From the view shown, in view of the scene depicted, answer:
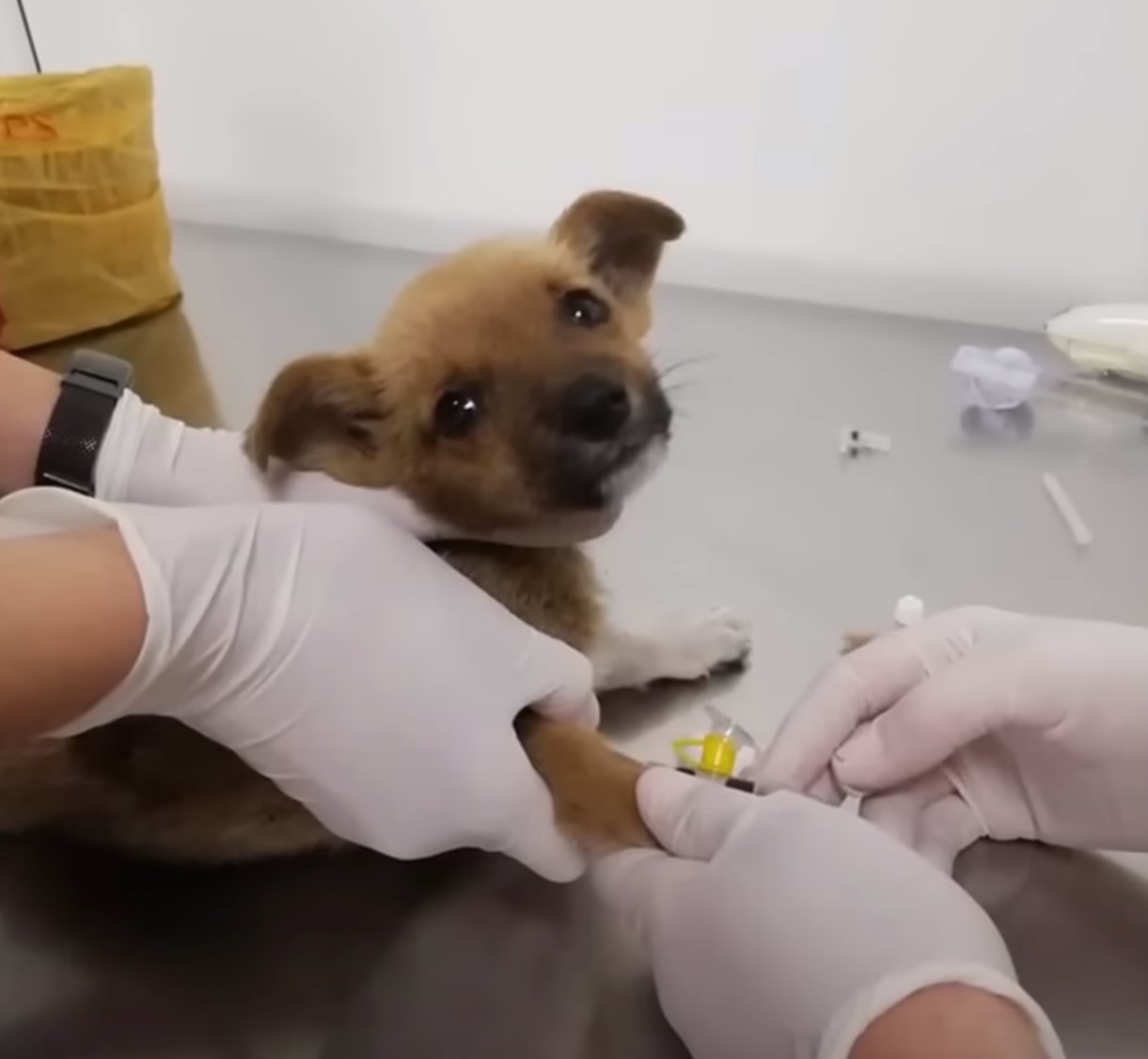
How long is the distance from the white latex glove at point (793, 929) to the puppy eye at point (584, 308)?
0.30 meters

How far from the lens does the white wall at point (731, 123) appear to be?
128cm

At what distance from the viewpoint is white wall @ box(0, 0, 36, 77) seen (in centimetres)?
171

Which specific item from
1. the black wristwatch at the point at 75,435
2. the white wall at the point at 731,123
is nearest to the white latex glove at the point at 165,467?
the black wristwatch at the point at 75,435

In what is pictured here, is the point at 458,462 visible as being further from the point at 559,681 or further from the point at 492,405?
the point at 559,681

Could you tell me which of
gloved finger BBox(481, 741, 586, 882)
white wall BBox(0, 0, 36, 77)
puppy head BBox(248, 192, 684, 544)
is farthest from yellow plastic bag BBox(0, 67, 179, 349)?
gloved finger BBox(481, 741, 586, 882)

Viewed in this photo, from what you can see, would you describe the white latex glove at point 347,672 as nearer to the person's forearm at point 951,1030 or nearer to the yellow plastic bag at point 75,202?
the person's forearm at point 951,1030

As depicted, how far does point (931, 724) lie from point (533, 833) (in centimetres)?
24

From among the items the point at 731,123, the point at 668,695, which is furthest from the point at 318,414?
the point at 731,123

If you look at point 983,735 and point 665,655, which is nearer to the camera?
point 983,735

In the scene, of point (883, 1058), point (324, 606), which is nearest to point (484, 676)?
point (324, 606)

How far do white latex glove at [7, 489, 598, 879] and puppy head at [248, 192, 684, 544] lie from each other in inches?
2.2

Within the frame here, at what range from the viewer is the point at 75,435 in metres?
0.95

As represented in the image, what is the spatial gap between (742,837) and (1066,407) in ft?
2.43

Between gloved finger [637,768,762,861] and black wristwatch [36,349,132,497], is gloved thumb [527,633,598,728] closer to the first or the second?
gloved finger [637,768,762,861]
